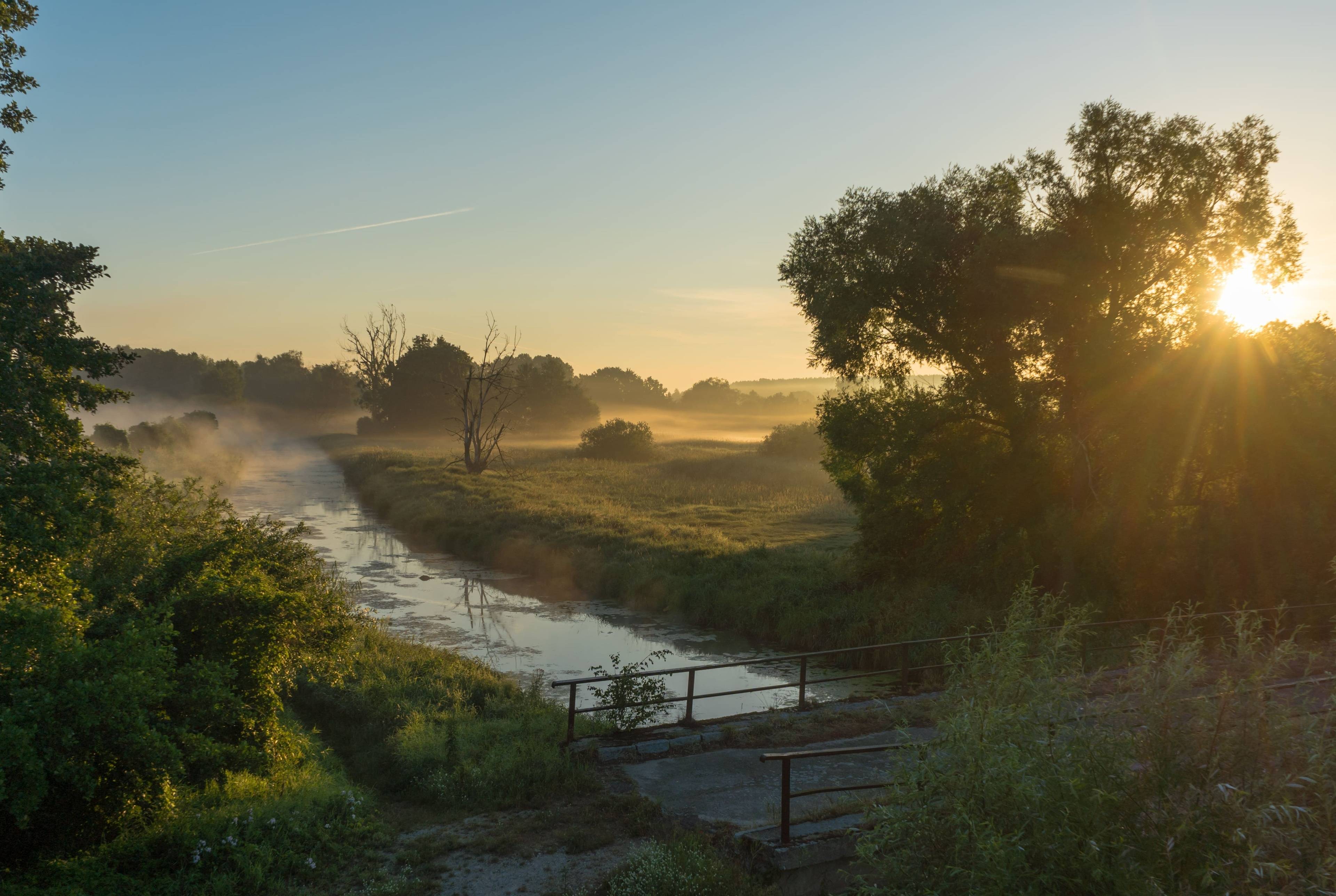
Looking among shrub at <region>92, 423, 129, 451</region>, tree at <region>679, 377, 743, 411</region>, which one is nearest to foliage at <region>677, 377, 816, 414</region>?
tree at <region>679, 377, 743, 411</region>

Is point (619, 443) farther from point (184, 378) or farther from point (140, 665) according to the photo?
point (184, 378)

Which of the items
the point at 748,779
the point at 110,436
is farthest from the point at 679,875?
the point at 110,436

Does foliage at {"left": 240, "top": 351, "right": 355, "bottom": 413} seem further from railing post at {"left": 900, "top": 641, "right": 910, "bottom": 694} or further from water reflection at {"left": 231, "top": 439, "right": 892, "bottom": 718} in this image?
railing post at {"left": 900, "top": 641, "right": 910, "bottom": 694}

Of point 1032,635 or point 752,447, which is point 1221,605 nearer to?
point 1032,635

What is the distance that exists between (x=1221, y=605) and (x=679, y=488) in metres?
30.6

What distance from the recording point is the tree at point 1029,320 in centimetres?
1953

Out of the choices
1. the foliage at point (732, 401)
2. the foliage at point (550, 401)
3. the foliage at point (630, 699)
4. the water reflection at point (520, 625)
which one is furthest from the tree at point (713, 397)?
the foliage at point (630, 699)

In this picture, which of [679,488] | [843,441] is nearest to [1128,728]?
[843,441]

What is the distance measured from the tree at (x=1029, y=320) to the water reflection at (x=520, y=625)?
249 inches

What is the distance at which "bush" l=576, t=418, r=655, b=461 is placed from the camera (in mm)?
65938

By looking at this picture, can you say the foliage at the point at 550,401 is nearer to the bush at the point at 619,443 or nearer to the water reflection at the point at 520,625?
the bush at the point at 619,443

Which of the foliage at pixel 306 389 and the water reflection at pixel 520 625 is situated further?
the foliage at pixel 306 389

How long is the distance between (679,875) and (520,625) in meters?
17.1

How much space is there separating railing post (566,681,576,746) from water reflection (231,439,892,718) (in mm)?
4330
